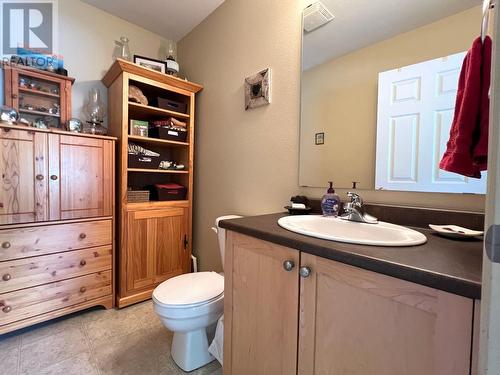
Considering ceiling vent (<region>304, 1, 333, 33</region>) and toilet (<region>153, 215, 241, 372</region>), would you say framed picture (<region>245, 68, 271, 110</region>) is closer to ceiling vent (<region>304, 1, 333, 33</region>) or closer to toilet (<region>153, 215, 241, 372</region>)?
ceiling vent (<region>304, 1, 333, 33</region>)

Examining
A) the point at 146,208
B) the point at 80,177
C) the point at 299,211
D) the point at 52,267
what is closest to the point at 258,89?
the point at 299,211

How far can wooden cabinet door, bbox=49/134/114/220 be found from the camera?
152 centimetres

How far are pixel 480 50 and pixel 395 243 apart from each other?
69cm

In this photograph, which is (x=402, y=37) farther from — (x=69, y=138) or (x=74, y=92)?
(x=74, y=92)

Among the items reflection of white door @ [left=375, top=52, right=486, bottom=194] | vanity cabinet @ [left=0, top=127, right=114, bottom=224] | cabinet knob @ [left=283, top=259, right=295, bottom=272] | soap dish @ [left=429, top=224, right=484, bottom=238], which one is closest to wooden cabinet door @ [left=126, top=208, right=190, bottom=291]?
vanity cabinet @ [left=0, top=127, right=114, bottom=224]

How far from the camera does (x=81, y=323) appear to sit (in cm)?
161

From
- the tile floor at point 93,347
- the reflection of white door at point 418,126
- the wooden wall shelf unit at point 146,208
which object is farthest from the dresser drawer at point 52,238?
the reflection of white door at point 418,126

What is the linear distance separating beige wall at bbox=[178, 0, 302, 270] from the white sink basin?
0.38m

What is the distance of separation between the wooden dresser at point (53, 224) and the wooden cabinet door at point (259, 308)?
1228 millimetres

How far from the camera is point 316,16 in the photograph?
4.24 ft

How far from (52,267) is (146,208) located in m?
0.68

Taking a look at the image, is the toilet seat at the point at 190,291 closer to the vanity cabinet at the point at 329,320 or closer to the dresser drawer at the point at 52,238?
the vanity cabinet at the point at 329,320

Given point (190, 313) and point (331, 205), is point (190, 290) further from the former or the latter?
point (331, 205)

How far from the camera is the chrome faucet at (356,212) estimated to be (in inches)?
39.3
